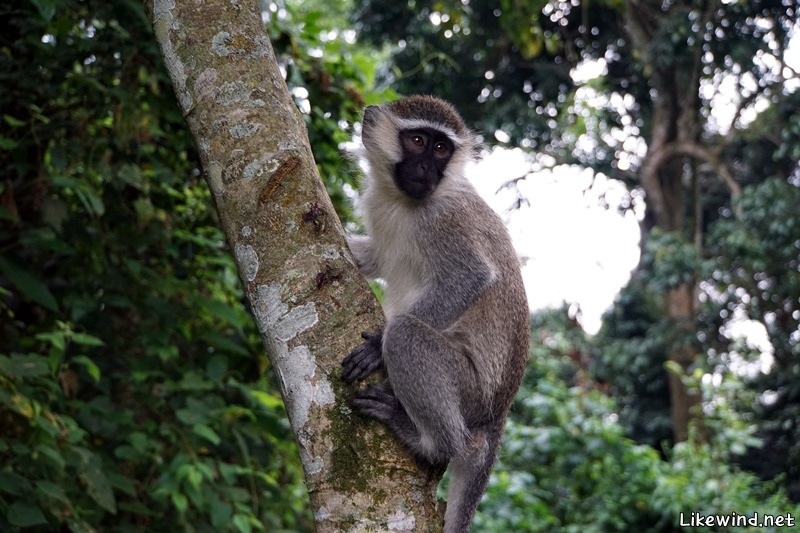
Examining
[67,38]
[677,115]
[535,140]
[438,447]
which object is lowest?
[438,447]

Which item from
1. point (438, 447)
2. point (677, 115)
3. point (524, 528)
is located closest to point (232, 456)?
point (438, 447)

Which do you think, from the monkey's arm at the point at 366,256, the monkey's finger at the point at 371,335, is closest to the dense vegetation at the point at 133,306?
the monkey's arm at the point at 366,256

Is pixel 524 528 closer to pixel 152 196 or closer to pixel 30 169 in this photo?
pixel 152 196

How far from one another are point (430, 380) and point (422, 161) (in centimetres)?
130

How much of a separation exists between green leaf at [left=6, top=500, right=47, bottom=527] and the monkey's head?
202 centimetres

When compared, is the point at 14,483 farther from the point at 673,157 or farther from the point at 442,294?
the point at 673,157

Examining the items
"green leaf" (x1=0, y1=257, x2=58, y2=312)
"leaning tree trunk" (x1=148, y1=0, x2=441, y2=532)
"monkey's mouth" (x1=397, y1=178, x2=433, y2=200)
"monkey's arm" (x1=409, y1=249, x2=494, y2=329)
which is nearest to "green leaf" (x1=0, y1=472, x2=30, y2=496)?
"green leaf" (x1=0, y1=257, x2=58, y2=312)

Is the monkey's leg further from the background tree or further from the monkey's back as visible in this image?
the background tree

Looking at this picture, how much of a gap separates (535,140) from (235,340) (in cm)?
1281

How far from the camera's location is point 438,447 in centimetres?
271

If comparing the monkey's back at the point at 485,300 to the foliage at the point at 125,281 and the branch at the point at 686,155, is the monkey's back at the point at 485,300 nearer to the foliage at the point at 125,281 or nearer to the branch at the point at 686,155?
the foliage at the point at 125,281

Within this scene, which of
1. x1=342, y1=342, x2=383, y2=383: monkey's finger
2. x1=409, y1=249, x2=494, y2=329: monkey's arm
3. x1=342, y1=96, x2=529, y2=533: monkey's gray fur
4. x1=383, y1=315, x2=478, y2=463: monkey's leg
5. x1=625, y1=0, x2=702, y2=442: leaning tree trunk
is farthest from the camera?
x1=625, y1=0, x2=702, y2=442: leaning tree trunk

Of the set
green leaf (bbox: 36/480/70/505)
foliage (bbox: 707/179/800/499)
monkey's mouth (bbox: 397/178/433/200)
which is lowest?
green leaf (bbox: 36/480/70/505)

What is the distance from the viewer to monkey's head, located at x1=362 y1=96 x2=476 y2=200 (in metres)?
3.96
